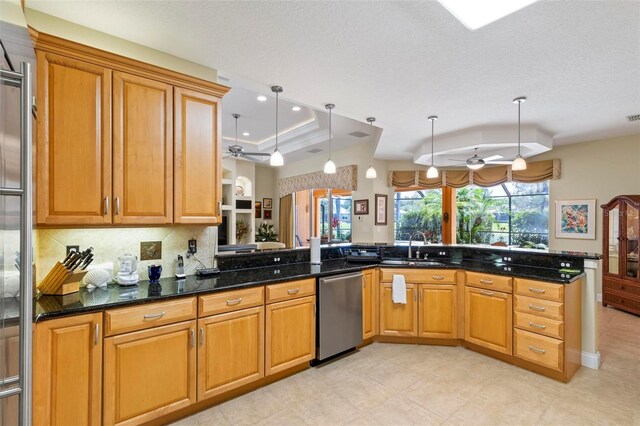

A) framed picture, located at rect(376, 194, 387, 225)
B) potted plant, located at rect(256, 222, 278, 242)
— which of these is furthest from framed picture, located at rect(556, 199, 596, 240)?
potted plant, located at rect(256, 222, 278, 242)

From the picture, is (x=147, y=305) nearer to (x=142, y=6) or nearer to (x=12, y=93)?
(x=12, y=93)

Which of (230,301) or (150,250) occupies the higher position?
(150,250)

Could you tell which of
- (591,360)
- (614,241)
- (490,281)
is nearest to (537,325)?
(490,281)

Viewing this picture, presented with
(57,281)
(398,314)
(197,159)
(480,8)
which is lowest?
(398,314)

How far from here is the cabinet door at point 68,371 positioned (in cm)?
165

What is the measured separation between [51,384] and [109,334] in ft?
1.10

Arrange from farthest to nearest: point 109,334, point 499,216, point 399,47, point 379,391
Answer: point 499,216, point 379,391, point 399,47, point 109,334

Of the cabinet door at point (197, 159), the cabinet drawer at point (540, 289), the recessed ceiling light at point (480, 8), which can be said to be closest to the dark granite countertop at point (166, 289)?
the cabinet door at point (197, 159)

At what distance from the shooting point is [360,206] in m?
6.36

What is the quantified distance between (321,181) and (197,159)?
4599mm

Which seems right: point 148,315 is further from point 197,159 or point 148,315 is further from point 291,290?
point 197,159

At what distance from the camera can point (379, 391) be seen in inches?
100

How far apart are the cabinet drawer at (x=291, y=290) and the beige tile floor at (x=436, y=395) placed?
29.0 inches

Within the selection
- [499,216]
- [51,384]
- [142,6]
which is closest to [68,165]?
[142,6]
